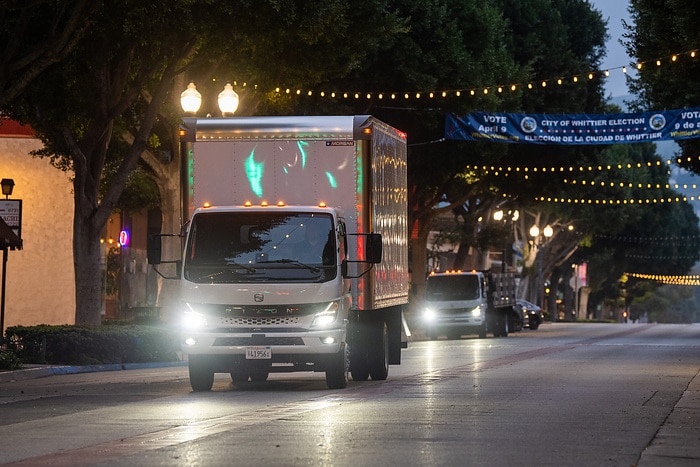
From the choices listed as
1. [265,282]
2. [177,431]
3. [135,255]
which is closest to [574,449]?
[177,431]

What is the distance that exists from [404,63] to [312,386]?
2507cm

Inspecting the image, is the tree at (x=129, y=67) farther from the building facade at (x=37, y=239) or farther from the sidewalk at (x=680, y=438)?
the building facade at (x=37, y=239)

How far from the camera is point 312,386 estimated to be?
22.7 m

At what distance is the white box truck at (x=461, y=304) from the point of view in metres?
53.2

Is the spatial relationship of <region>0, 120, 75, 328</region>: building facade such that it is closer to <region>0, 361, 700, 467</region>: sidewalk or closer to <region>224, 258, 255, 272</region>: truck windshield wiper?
<region>0, 361, 700, 467</region>: sidewalk

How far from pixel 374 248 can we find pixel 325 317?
119 cm

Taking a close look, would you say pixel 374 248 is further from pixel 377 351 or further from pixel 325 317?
pixel 377 351

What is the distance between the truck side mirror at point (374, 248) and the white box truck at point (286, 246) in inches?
0.8

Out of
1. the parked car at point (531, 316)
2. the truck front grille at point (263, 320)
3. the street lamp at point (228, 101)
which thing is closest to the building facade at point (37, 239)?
Answer: the street lamp at point (228, 101)

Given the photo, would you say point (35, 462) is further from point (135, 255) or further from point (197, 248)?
point (135, 255)

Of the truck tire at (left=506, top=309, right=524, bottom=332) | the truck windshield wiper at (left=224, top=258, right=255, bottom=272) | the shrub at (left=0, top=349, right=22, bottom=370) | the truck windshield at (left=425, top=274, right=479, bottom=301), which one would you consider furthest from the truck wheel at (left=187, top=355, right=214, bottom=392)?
the truck tire at (left=506, top=309, right=524, bottom=332)

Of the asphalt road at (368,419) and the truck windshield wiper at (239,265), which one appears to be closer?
the asphalt road at (368,419)

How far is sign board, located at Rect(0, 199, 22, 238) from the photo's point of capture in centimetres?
3197

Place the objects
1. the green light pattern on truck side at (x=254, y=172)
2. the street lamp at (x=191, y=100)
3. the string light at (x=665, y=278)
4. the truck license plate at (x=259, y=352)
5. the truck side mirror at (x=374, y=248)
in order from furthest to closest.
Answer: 1. the string light at (x=665, y=278)
2. the street lamp at (x=191, y=100)
3. the green light pattern on truck side at (x=254, y=172)
4. the truck side mirror at (x=374, y=248)
5. the truck license plate at (x=259, y=352)
